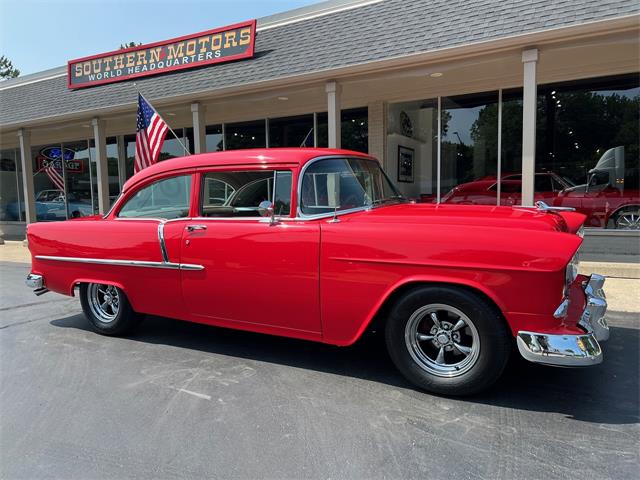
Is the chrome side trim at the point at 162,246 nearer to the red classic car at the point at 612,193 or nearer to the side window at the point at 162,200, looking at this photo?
the side window at the point at 162,200

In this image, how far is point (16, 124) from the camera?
41.5 feet

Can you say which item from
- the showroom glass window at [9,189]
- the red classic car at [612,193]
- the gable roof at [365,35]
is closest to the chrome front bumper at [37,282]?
the gable roof at [365,35]

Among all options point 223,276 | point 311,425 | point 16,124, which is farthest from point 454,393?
point 16,124

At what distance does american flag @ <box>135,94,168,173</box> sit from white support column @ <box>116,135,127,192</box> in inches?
332

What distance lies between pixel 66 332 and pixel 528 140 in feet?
21.8

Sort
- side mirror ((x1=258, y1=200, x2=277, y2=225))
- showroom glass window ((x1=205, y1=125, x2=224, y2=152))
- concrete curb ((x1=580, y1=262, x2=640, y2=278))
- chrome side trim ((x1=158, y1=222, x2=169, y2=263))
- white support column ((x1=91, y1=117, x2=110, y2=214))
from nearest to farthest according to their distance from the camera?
1. side mirror ((x1=258, y1=200, x2=277, y2=225))
2. chrome side trim ((x1=158, y1=222, x2=169, y2=263))
3. concrete curb ((x1=580, y1=262, x2=640, y2=278))
4. white support column ((x1=91, y1=117, x2=110, y2=214))
5. showroom glass window ((x1=205, y1=125, x2=224, y2=152))

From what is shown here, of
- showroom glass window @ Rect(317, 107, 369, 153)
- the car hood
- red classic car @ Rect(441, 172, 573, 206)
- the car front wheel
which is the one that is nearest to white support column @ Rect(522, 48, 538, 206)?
red classic car @ Rect(441, 172, 573, 206)

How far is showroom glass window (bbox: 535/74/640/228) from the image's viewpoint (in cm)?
863

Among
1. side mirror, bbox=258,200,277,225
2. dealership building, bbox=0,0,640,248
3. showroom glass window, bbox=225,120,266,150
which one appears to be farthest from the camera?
showroom glass window, bbox=225,120,266,150

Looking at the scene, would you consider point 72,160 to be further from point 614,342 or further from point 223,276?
point 614,342

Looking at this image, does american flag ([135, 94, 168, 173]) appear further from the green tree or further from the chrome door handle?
the green tree

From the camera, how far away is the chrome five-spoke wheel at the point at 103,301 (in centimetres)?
478

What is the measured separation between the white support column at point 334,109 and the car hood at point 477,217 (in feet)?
16.1

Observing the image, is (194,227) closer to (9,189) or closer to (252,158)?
(252,158)
